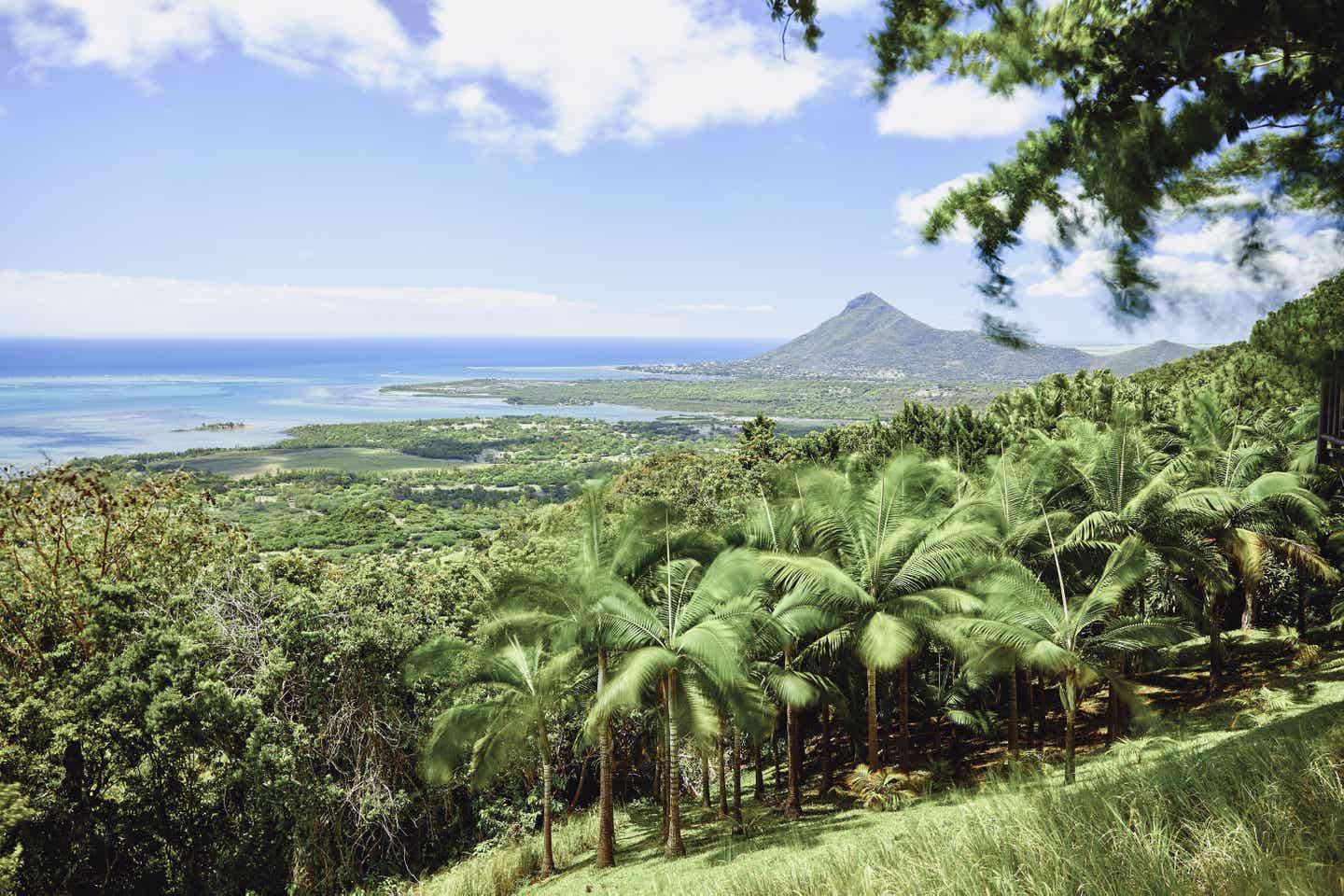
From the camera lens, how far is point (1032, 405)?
29984 millimetres

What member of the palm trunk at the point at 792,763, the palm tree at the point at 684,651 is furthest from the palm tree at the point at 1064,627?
the palm tree at the point at 684,651

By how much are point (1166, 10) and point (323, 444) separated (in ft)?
468

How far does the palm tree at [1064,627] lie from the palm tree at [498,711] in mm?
6699

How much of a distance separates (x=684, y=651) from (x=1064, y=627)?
19.0ft

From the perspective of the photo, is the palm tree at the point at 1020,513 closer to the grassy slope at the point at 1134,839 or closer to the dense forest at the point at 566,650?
the dense forest at the point at 566,650

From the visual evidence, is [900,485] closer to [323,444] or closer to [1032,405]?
[1032,405]

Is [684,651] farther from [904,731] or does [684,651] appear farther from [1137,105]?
[1137,105]

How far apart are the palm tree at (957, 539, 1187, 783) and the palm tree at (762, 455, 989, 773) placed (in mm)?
533

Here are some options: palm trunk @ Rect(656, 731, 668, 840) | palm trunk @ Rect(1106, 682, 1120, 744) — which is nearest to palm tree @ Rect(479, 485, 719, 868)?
palm trunk @ Rect(656, 731, 668, 840)

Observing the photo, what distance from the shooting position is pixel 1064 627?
10797mm

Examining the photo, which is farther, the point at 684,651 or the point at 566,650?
the point at 566,650

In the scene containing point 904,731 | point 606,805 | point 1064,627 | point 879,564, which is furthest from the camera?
point 904,731

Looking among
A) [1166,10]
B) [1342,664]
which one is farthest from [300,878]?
[1342,664]

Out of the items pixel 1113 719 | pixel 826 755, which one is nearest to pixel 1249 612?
pixel 1113 719
